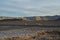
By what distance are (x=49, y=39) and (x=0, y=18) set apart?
4194 centimetres

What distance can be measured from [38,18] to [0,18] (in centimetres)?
902

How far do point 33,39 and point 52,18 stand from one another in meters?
50.4

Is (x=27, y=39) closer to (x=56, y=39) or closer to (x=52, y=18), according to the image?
(x=56, y=39)

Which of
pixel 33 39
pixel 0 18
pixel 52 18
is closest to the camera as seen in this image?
pixel 33 39

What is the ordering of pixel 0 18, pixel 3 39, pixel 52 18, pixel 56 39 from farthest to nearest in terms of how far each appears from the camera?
pixel 52 18
pixel 0 18
pixel 56 39
pixel 3 39

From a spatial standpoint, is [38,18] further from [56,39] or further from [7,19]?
[56,39]

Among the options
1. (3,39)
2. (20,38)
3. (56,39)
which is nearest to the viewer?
(3,39)

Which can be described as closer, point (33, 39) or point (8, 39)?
point (8, 39)

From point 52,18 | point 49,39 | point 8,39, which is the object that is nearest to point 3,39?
point 8,39

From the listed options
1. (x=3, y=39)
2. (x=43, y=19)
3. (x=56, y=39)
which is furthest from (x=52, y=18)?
(x=3, y=39)

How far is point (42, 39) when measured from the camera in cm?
1669

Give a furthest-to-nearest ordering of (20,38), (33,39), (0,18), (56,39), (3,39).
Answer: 1. (0,18)
2. (56,39)
3. (33,39)
4. (20,38)
5. (3,39)

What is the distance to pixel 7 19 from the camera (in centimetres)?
5925

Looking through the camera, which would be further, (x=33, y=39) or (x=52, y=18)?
(x=52, y=18)
